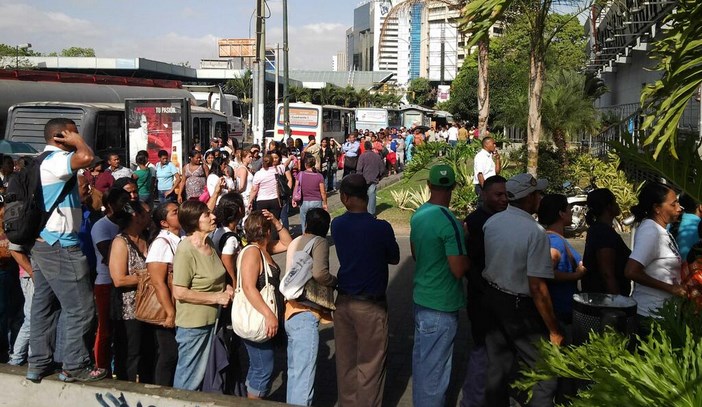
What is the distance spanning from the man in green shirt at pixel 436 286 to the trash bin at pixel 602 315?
87 cm

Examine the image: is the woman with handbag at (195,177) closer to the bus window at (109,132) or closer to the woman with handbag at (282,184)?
the woman with handbag at (282,184)

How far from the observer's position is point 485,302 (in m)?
5.18

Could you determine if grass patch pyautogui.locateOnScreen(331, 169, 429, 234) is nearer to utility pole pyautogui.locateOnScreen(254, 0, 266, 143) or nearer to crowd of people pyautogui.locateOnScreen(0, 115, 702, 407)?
utility pole pyautogui.locateOnScreen(254, 0, 266, 143)

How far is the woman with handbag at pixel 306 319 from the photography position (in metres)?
5.32

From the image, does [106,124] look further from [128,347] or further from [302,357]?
[302,357]

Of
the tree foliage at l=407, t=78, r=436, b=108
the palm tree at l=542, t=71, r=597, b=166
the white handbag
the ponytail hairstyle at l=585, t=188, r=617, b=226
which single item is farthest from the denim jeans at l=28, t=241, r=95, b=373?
the tree foliage at l=407, t=78, r=436, b=108

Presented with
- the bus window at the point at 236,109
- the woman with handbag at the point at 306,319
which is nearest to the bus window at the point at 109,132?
the bus window at the point at 236,109

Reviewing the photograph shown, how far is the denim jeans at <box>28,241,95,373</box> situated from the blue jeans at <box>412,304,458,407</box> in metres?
2.41

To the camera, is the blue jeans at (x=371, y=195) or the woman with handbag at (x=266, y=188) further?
the blue jeans at (x=371, y=195)

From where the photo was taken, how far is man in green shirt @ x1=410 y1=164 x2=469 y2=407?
5188 mm

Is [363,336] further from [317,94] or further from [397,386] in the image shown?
[317,94]

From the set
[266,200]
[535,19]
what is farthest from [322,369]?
[535,19]

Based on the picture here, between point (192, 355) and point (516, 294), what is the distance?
93.7 inches

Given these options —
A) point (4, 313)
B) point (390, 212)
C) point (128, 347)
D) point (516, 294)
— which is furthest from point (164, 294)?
point (390, 212)
